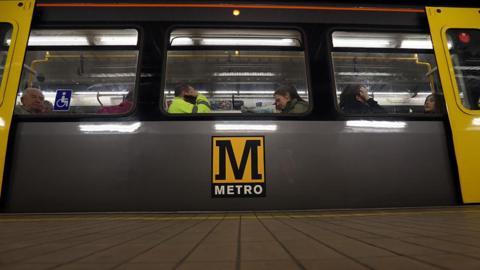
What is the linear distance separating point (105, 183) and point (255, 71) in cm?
212

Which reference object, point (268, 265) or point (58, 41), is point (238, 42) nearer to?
point (58, 41)

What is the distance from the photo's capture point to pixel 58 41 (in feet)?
12.5

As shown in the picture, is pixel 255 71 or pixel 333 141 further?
pixel 255 71

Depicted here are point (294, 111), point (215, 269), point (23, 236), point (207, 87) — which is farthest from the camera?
point (207, 87)

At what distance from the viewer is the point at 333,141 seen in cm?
364

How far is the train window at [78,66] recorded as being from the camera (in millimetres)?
3764

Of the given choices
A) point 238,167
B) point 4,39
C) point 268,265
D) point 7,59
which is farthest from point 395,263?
point 4,39

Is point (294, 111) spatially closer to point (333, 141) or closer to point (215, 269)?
point (333, 141)

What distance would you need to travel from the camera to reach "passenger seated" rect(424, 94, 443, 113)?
3.86 m

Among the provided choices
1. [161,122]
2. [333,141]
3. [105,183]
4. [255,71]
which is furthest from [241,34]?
[105,183]

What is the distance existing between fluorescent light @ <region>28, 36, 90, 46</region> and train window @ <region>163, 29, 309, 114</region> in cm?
100

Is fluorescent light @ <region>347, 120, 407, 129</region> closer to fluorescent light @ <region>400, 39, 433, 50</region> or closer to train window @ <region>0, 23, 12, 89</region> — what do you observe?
A: fluorescent light @ <region>400, 39, 433, 50</region>

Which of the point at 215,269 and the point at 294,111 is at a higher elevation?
the point at 294,111

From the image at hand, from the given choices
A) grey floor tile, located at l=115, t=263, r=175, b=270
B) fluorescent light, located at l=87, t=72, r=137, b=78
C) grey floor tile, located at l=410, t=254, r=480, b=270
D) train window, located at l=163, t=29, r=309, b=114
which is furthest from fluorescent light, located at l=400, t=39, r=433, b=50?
grey floor tile, located at l=115, t=263, r=175, b=270
